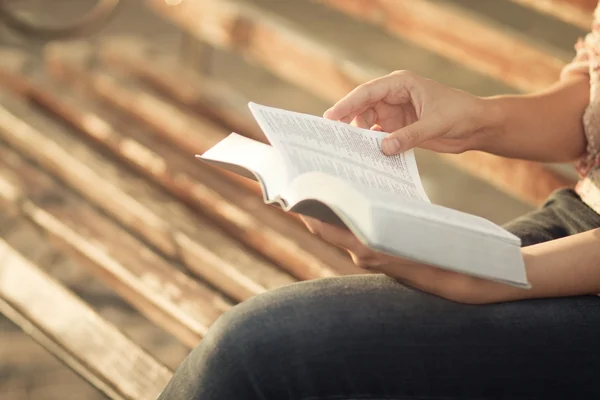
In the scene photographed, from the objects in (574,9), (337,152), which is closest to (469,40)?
(574,9)

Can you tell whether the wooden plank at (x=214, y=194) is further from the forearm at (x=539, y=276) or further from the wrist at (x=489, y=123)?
the forearm at (x=539, y=276)

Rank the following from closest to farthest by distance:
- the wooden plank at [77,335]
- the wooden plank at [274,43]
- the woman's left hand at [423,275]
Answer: the woman's left hand at [423,275]
the wooden plank at [77,335]
the wooden plank at [274,43]

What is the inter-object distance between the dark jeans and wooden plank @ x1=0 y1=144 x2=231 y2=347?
61cm

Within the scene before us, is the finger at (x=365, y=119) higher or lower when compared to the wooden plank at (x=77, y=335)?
higher

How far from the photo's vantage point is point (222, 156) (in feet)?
3.12

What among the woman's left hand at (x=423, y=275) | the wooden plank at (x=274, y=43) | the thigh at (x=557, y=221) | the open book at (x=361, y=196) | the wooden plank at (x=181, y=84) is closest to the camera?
the open book at (x=361, y=196)

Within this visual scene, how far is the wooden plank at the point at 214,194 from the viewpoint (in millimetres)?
1713

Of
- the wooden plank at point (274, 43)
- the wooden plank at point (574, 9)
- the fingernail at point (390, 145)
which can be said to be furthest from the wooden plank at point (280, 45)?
the fingernail at point (390, 145)

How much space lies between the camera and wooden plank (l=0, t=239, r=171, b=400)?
132 cm

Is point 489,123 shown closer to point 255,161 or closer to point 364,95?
point 364,95

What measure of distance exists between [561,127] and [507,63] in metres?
0.64

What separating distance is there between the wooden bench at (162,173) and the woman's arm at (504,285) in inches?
22.4

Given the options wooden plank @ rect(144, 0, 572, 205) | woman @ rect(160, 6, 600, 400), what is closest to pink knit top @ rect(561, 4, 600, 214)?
woman @ rect(160, 6, 600, 400)

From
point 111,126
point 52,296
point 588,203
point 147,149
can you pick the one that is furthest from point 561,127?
point 111,126
